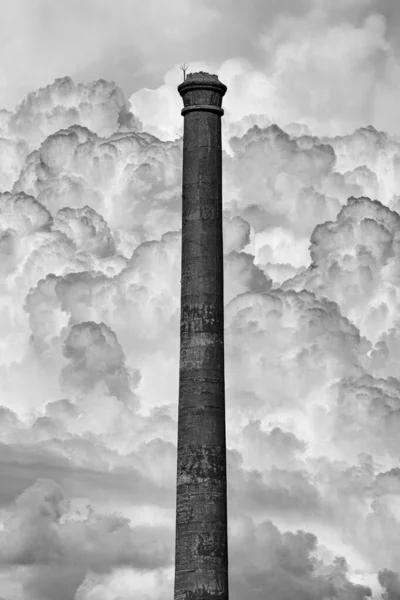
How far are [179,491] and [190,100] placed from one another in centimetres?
1094

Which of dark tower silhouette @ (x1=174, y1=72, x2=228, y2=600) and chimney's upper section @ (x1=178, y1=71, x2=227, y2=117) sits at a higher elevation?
chimney's upper section @ (x1=178, y1=71, x2=227, y2=117)

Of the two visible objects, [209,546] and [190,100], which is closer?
[209,546]

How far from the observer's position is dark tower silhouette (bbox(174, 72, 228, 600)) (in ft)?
109

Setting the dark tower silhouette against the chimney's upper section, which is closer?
the dark tower silhouette

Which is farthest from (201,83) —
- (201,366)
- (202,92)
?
(201,366)

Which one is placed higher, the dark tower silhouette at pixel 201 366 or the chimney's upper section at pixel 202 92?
the chimney's upper section at pixel 202 92

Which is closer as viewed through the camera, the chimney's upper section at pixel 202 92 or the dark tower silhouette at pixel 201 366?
the dark tower silhouette at pixel 201 366

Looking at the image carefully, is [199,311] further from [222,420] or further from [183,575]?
[183,575]

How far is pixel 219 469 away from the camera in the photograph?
112 feet

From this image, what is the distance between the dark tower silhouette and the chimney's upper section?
0.03 metres

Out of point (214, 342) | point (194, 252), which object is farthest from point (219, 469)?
point (194, 252)

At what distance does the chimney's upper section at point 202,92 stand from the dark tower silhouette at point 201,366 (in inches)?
1.1

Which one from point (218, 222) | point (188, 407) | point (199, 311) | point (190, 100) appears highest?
point (190, 100)

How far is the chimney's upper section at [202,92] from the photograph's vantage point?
3641cm
